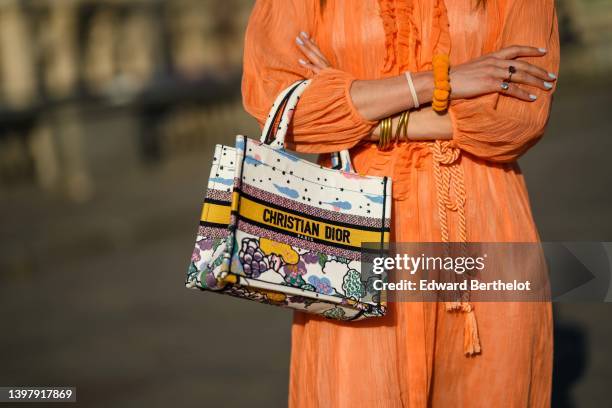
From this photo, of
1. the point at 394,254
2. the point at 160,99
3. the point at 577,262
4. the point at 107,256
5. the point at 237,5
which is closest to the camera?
the point at 394,254

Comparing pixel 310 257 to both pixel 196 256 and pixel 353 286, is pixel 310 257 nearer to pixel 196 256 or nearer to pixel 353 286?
pixel 353 286

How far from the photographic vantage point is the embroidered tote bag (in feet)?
8.55

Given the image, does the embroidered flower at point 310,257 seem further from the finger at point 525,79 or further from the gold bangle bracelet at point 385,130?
the finger at point 525,79

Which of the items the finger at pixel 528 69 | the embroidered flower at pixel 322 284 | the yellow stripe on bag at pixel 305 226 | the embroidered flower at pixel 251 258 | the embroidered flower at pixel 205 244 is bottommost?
the embroidered flower at pixel 322 284

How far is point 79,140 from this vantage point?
48.7 ft

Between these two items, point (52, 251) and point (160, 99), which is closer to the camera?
point (52, 251)

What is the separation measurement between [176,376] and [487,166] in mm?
3783

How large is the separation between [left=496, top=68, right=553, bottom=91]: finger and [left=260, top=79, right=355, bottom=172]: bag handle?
19.4 inches

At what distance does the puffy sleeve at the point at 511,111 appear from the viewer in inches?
113

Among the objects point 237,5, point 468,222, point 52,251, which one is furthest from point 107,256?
point 237,5

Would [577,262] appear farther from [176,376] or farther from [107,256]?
[107,256]

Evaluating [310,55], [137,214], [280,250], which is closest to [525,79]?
[310,55]

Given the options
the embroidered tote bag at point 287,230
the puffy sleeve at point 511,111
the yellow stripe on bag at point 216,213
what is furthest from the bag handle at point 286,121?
the puffy sleeve at point 511,111

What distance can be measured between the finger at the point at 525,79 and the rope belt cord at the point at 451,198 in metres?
0.25
